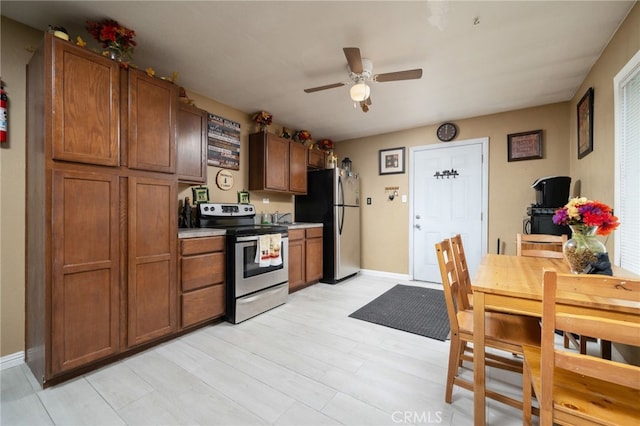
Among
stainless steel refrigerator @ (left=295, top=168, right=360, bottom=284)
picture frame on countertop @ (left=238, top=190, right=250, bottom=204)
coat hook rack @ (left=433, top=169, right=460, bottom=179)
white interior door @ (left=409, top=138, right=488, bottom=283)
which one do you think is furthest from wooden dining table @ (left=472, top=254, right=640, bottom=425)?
picture frame on countertop @ (left=238, top=190, right=250, bottom=204)

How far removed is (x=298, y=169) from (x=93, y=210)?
2.65 meters

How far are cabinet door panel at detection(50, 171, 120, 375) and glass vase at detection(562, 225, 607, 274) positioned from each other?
111 inches

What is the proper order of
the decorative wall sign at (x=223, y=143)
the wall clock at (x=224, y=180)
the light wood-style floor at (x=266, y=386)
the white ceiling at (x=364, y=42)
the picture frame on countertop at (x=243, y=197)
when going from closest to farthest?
the light wood-style floor at (x=266, y=386) → the white ceiling at (x=364, y=42) → the decorative wall sign at (x=223, y=143) → the wall clock at (x=224, y=180) → the picture frame on countertop at (x=243, y=197)

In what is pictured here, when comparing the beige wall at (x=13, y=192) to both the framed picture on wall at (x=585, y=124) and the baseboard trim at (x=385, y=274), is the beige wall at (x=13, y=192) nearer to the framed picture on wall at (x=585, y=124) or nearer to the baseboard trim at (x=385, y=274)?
the baseboard trim at (x=385, y=274)

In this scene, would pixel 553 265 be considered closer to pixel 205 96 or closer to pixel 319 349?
pixel 319 349

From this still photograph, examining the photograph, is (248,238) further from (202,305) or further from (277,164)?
(277,164)

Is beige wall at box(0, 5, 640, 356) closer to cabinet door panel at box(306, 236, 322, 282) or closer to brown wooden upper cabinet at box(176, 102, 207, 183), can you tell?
brown wooden upper cabinet at box(176, 102, 207, 183)

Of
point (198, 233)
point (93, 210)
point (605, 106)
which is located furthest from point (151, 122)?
point (605, 106)

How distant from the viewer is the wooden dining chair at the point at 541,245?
86.6 inches

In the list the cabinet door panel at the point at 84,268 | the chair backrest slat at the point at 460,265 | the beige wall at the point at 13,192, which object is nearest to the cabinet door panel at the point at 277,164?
the cabinet door panel at the point at 84,268

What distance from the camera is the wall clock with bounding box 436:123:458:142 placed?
3871 mm

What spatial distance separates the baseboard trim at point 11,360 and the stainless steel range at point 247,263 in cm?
143

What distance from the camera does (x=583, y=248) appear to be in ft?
4.42

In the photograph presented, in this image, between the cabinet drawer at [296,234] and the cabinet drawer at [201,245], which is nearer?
the cabinet drawer at [201,245]
